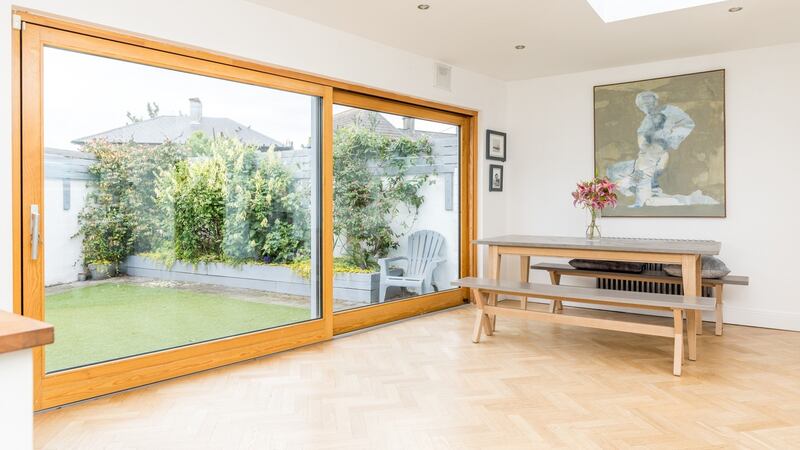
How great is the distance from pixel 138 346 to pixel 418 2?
276cm

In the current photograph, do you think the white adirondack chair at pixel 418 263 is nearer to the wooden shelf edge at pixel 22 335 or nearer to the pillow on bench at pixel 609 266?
the pillow on bench at pixel 609 266

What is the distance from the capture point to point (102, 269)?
299 cm

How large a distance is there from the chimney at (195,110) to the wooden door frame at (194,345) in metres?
0.24

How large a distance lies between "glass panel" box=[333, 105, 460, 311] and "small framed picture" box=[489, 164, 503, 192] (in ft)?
1.35

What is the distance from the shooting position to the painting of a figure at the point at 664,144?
4859mm

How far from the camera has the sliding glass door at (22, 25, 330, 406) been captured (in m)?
2.79

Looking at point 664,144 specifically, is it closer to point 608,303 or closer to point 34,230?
point 608,303

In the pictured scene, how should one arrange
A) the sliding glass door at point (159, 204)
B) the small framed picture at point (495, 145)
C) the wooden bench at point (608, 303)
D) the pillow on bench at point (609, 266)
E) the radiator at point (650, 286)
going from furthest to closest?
the small framed picture at point (495, 145), the radiator at point (650, 286), the pillow on bench at point (609, 266), the wooden bench at point (608, 303), the sliding glass door at point (159, 204)

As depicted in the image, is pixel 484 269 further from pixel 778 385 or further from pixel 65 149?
pixel 65 149

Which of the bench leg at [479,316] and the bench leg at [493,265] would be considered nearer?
the bench leg at [479,316]

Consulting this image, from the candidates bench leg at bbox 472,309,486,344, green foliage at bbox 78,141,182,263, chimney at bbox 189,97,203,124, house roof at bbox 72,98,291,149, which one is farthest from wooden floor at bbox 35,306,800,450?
chimney at bbox 189,97,203,124

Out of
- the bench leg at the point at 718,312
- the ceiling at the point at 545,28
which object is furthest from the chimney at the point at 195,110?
the bench leg at the point at 718,312

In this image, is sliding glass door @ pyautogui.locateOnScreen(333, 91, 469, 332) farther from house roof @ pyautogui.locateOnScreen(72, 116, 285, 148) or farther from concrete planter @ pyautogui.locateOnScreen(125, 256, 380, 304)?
house roof @ pyautogui.locateOnScreen(72, 116, 285, 148)

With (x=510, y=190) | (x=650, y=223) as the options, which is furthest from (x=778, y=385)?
(x=510, y=190)
